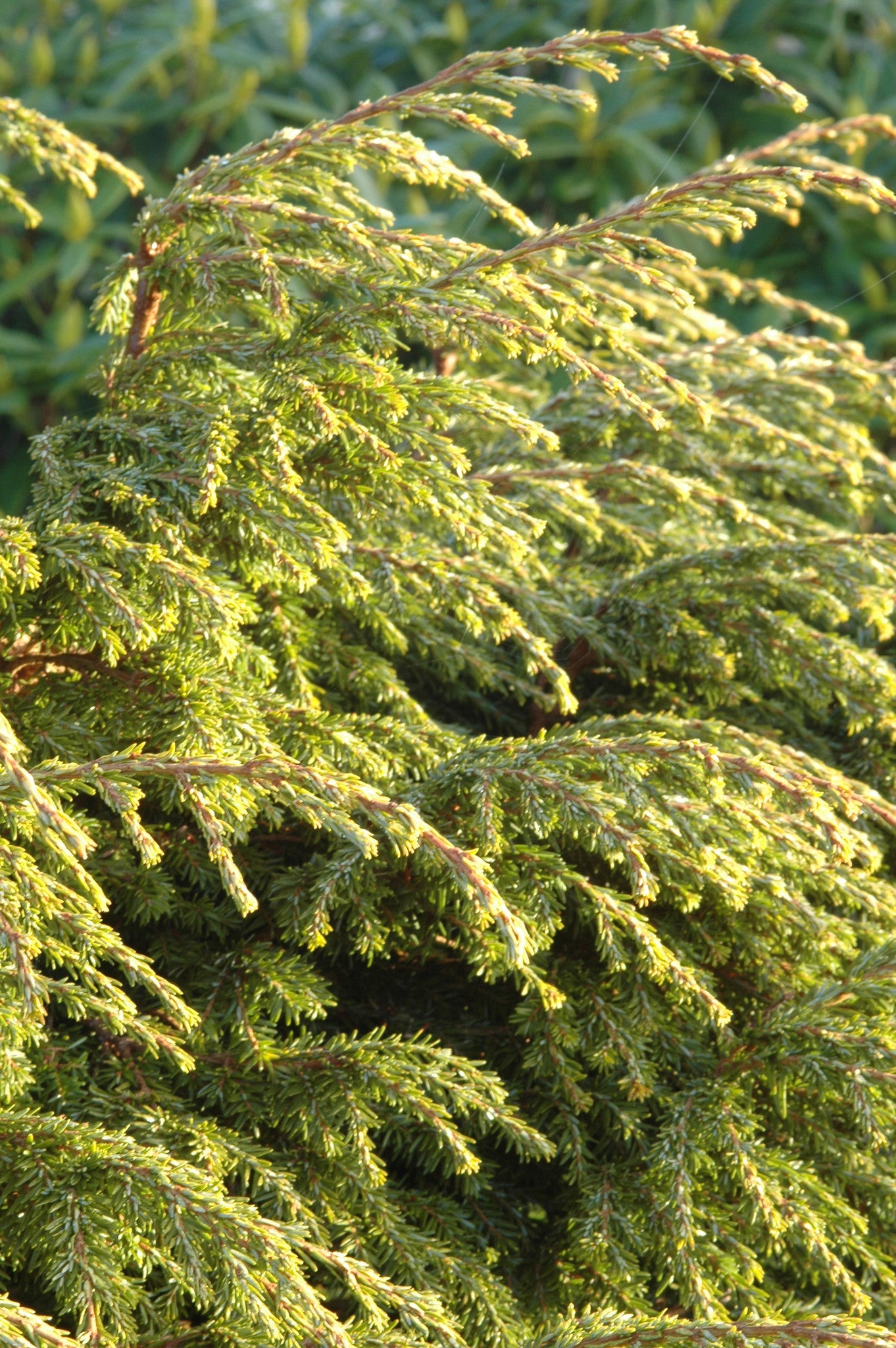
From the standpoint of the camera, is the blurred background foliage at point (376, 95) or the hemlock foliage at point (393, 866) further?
the blurred background foliage at point (376, 95)

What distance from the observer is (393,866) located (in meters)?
0.87

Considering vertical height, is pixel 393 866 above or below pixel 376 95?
below

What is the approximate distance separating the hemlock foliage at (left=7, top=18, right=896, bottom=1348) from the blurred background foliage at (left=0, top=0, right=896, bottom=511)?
9.40ft

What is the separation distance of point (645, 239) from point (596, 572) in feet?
1.55

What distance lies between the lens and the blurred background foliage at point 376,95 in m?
3.87

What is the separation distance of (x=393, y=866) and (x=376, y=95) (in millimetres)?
3679

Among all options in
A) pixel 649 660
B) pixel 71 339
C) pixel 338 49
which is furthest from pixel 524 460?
pixel 338 49

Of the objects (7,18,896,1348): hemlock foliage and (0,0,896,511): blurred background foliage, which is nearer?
(7,18,896,1348): hemlock foliage

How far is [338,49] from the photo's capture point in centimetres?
446

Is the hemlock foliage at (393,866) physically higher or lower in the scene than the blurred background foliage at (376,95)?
lower

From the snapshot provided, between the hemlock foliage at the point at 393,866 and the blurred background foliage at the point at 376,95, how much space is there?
2864 mm

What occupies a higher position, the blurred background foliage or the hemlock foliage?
the blurred background foliage

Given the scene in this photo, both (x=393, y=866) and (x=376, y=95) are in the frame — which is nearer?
(x=393, y=866)

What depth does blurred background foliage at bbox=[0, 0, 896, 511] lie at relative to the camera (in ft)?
12.7
